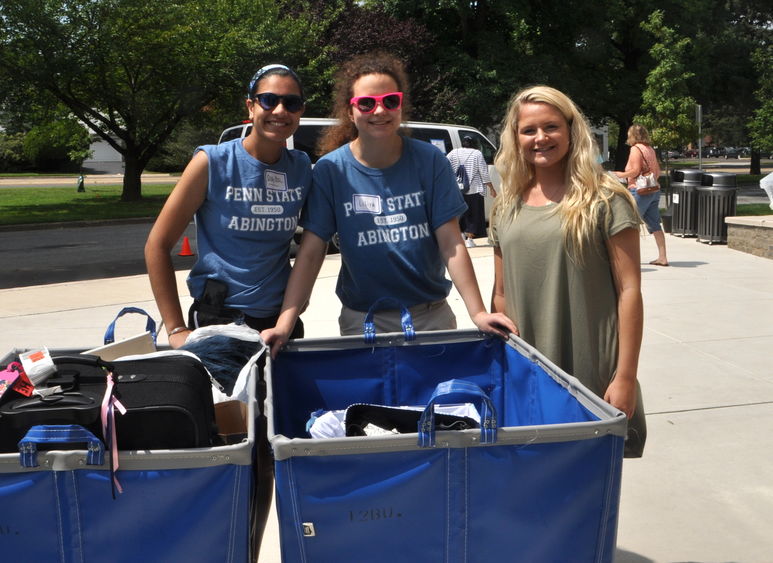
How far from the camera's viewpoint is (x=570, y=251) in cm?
256

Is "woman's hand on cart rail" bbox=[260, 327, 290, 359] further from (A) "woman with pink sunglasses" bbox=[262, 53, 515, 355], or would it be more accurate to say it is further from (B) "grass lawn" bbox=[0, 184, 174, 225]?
(B) "grass lawn" bbox=[0, 184, 174, 225]

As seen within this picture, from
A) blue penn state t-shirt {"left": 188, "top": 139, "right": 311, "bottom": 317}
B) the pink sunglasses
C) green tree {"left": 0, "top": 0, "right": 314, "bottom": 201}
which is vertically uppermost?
green tree {"left": 0, "top": 0, "right": 314, "bottom": 201}

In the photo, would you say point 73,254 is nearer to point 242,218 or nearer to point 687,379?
point 687,379

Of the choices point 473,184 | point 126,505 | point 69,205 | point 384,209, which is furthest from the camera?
point 69,205

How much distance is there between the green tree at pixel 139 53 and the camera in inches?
856

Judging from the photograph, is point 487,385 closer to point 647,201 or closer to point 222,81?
point 647,201

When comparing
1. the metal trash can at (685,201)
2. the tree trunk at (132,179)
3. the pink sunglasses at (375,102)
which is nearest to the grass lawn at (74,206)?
the tree trunk at (132,179)

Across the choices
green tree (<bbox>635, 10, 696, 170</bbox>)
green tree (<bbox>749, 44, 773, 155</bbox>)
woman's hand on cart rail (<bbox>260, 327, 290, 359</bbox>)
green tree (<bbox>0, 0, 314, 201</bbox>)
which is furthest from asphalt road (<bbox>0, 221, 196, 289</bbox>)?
green tree (<bbox>749, 44, 773, 155</bbox>)

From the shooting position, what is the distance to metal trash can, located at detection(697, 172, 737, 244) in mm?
12750

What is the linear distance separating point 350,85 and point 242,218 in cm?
61

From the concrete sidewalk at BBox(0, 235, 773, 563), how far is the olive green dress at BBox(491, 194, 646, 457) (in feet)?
3.66

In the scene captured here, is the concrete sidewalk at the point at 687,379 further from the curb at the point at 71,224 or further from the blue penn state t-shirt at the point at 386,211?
the curb at the point at 71,224

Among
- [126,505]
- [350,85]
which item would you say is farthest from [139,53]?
[126,505]

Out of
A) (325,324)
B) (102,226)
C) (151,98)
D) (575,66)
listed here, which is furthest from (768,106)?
(325,324)
